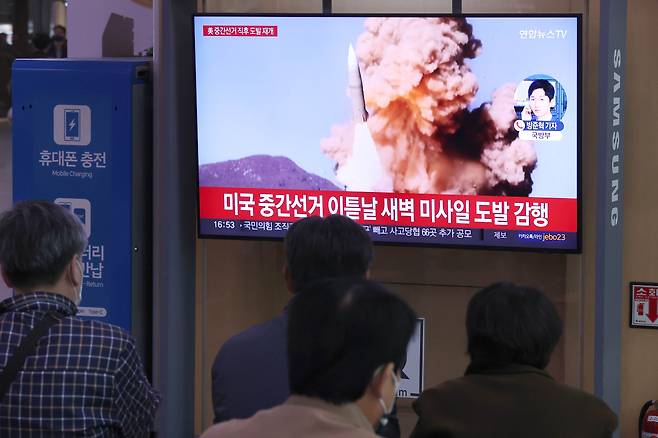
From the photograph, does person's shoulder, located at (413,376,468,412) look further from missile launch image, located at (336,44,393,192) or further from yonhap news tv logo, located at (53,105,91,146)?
yonhap news tv logo, located at (53,105,91,146)

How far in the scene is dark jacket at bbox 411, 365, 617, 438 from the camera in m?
2.38

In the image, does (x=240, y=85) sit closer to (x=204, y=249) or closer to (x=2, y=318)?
(x=204, y=249)

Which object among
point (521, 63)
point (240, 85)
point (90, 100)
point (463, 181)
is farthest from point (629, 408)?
point (90, 100)

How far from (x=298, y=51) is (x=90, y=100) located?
3.13 feet

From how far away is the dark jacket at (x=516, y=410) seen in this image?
2.38m

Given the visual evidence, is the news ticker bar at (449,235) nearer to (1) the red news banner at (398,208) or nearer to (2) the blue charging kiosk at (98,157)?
(1) the red news banner at (398,208)

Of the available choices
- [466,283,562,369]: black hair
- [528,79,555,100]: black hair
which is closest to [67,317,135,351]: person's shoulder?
[466,283,562,369]: black hair

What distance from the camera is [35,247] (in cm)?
266

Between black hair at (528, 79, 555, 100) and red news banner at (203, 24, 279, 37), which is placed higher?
red news banner at (203, 24, 279, 37)

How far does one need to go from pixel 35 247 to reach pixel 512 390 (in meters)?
1.22

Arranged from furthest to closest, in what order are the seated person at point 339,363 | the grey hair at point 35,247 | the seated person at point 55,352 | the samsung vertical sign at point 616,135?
the samsung vertical sign at point 616,135, the grey hair at point 35,247, the seated person at point 55,352, the seated person at point 339,363

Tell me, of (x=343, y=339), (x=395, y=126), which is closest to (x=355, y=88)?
(x=395, y=126)

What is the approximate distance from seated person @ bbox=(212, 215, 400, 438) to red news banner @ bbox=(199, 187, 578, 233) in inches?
67.0

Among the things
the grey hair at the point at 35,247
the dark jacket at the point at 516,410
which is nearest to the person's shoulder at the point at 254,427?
the dark jacket at the point at 516,410
